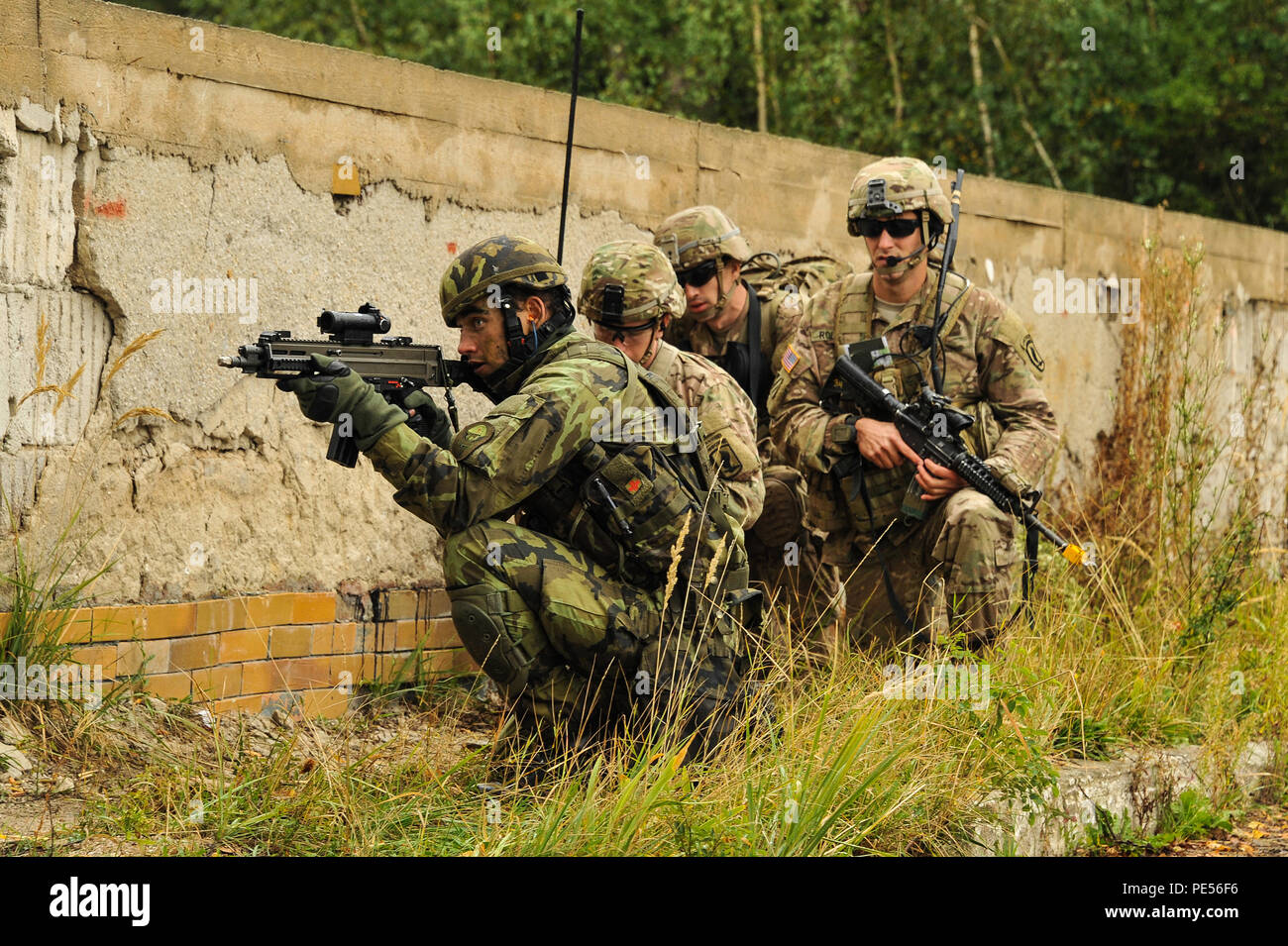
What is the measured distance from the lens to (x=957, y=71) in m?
12.4

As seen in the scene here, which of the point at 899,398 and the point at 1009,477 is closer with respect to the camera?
the point at 1009,477

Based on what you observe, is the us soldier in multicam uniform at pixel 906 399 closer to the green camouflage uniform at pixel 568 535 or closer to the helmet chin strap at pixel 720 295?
the helmet chin strap at pixel 720 295

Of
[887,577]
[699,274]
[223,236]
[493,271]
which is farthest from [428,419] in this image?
[887,577]

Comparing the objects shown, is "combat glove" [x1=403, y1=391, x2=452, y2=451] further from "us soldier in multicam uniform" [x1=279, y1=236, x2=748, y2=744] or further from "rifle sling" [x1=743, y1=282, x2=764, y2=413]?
"rifle sling" [x1=743, y1=282, x2=764, y2=413]

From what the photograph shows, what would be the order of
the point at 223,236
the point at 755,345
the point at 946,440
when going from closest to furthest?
the point at 223,236, the point at 946,440, the point at 755,345

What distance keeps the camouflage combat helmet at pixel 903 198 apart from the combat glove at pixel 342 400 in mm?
1951

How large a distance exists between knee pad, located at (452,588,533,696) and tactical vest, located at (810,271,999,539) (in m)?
1.50

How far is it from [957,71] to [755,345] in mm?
8280

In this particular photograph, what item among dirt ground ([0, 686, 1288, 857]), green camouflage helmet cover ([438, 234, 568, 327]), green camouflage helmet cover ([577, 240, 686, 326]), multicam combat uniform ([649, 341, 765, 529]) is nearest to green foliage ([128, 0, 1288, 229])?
green camouflage helmet cover ([577, 240, 686, 326])

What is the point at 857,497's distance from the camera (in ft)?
15.4

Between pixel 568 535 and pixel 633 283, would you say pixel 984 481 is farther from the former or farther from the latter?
pixel 568 535

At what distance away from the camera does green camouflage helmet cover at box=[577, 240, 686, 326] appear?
→ 4246 millimetres

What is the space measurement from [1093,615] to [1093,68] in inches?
303
